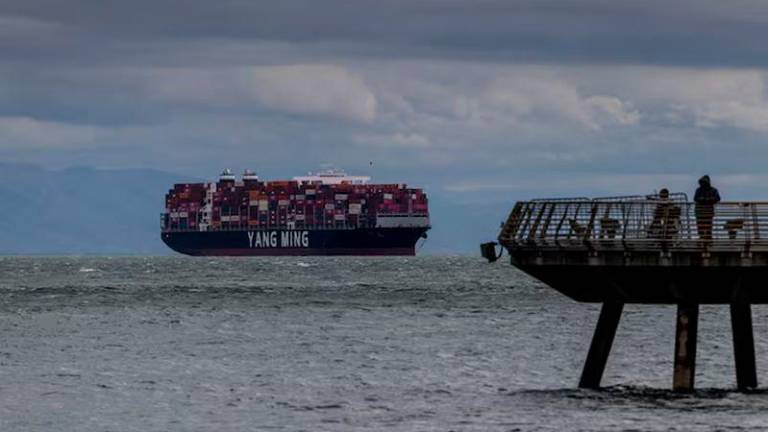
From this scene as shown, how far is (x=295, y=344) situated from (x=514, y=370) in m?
15.3

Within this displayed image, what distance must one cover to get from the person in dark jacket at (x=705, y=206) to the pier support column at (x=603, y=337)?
104 inches

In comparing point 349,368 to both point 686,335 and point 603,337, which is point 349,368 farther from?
point 686,335

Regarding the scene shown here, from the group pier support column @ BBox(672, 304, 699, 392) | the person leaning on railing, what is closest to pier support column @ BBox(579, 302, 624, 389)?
pier support column @ BBox(672, 304, 699, 392)

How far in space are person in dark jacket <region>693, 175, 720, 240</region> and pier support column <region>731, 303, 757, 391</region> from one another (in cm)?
178

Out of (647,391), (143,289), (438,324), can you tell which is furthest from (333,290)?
(647,391)

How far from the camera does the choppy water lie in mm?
42625

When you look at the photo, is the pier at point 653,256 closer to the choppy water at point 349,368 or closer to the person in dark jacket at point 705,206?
the person in dark jacket at point 705,206

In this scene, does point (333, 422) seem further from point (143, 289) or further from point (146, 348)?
point (143, 289)

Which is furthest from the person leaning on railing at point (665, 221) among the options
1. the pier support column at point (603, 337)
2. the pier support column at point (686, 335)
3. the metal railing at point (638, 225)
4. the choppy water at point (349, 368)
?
the choppy water at point (349, 368)

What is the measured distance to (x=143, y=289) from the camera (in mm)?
137750

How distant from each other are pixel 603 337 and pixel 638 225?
279 cm

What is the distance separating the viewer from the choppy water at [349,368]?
4262cm

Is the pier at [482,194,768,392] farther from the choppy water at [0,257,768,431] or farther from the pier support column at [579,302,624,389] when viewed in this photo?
the choppy water at [0,257,768,431]

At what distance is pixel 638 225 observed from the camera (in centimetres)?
4222
